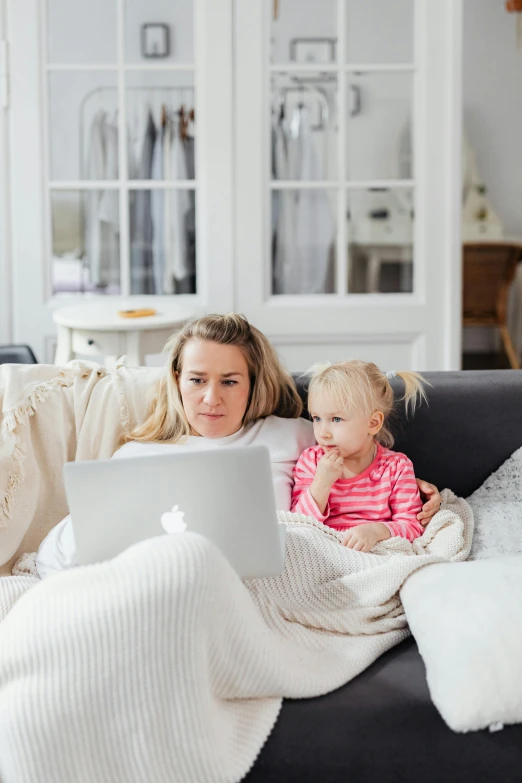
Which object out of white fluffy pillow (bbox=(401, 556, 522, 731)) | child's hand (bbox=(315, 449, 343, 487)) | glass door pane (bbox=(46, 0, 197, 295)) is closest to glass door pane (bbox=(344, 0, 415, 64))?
glass door pane (bbox=(46, 0, 197, 295))

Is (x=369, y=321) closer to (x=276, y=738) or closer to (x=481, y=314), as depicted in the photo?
(x=481, y=314)

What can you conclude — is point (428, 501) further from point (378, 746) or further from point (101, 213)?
point (101, 213)

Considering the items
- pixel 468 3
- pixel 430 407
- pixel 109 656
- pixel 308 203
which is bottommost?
pixel 109 656

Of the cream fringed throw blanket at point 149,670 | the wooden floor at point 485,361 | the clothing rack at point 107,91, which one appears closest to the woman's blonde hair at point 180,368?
the cream fringed throw blanket at point 149,670

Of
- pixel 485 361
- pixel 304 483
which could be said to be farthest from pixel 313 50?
pixel 485 361

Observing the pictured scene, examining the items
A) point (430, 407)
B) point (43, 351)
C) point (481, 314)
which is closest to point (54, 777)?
point (430, 407)

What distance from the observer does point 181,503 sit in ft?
4.97

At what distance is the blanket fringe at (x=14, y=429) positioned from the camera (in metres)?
2.00

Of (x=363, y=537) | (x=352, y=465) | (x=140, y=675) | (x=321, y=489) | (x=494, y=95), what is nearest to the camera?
(x=140, y=675)

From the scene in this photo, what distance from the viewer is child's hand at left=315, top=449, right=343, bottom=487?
1.95 m

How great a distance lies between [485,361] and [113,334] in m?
3.76

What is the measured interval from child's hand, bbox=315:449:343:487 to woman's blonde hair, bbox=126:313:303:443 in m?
0.24

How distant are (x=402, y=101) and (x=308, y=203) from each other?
52 centimetres

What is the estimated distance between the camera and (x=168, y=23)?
3.63 metres
